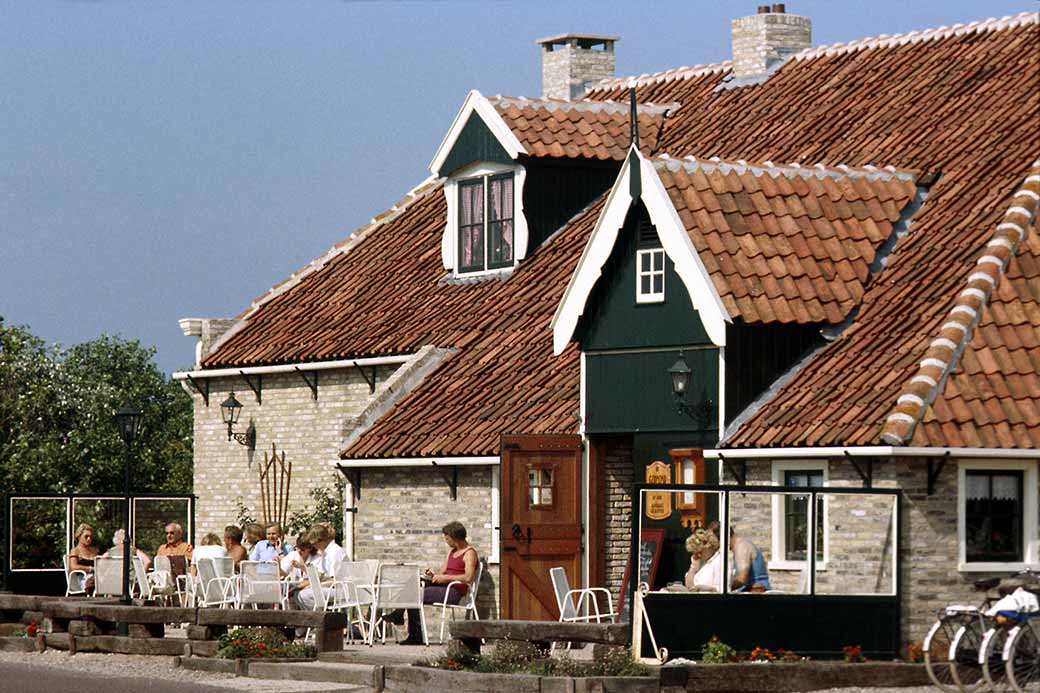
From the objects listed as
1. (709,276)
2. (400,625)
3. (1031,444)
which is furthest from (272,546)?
(1031,444)

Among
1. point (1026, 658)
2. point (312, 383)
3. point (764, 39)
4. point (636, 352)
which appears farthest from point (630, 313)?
point (764, 39)

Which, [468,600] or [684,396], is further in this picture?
[468,600]

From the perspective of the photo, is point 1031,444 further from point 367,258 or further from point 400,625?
point 367,258

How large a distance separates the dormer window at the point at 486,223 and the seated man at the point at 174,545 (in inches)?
212

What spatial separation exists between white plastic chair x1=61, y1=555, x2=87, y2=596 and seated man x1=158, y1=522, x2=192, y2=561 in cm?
105

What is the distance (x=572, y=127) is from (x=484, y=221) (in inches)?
69.6

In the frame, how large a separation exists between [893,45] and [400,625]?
10.3m

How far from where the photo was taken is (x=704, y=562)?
837 inches

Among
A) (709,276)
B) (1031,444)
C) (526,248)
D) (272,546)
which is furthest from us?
(526,248)

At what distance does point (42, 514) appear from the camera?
30.3 metres

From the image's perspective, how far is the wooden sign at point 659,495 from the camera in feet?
78.4

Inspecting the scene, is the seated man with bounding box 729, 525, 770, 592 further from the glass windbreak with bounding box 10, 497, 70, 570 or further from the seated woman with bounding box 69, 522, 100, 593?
the glass windbreak with bounding box 10, 497, 70, 570

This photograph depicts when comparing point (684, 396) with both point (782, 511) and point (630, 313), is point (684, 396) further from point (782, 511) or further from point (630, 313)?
point (782, 511)

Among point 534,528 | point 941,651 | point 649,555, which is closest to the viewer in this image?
point 941,651
